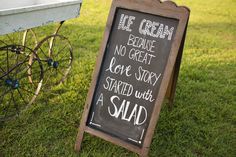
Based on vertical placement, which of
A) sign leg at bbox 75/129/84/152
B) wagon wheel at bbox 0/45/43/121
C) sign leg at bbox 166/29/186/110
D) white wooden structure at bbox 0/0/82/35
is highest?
white wooden structure at bbox 0/0/82/35

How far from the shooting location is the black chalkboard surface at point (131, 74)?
2.49 m

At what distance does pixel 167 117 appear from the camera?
3299 millimetres

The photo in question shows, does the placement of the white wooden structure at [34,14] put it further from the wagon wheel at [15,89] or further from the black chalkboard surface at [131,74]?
the black chalkboard surface at [131,74]

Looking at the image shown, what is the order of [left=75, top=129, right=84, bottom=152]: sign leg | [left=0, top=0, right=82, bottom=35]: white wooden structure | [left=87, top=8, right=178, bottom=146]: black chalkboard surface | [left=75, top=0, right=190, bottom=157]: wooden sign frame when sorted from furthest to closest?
[left=75, top=129, right=84, bottom=152]: sign leg, [left=0, top=0, right=82, bottom=35]: white wooden structure, [left=87, top=8, right=178, bottom=146]: black chalkboard surface, [left=75, top=0, right=190, bottom=157]: wooden sign frame


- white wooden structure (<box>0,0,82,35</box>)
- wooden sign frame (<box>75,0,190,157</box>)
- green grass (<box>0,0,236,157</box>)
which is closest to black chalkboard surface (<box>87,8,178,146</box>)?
wooden sign frame (<box>75,0,190,157</box>)

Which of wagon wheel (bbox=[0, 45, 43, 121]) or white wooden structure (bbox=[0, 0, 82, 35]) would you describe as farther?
wagon wheel (bbox=[0, 45, 43, 121])

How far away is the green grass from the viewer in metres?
2.79

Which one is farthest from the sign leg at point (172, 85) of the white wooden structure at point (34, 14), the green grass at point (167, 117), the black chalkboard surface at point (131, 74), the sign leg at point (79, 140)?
the white wooden structure at point (34, 14)

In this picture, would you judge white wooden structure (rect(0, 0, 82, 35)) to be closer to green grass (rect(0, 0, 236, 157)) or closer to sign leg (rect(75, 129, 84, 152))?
green grass (rect(0, 0, 236, 157))

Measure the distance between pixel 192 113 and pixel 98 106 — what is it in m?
1.29

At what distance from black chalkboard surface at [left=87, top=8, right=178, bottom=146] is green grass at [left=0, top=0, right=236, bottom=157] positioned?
1.15 ft

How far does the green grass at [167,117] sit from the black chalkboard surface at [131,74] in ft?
1.15

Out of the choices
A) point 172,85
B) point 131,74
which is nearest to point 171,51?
point 131,74

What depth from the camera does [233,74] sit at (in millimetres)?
4535
